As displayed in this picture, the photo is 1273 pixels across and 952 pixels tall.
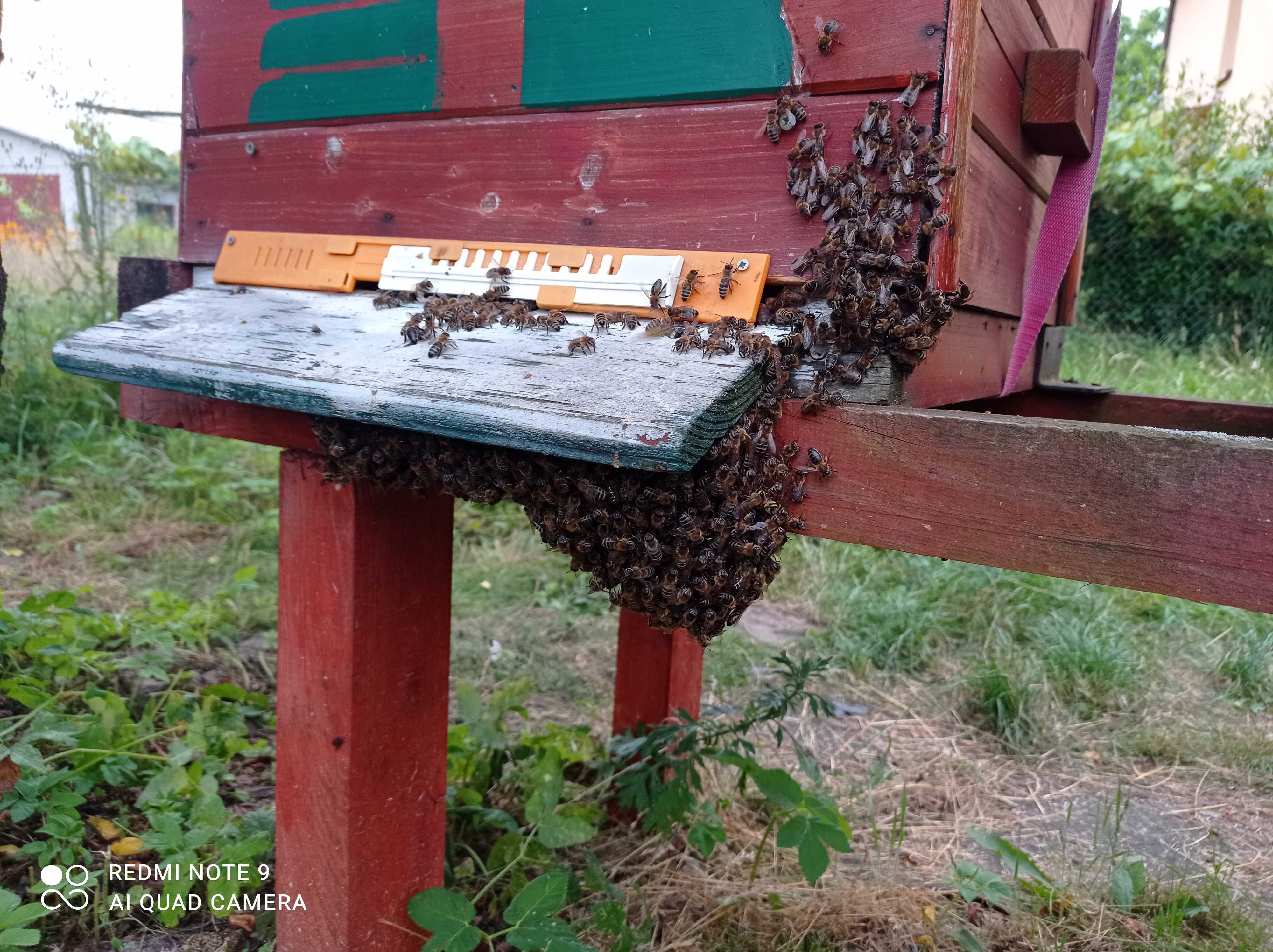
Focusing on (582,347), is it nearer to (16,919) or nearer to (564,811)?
(16,919)

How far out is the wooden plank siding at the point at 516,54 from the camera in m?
1.32

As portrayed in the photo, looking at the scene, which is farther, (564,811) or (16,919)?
(564,811)

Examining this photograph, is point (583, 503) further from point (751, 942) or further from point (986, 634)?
point (986, 634)

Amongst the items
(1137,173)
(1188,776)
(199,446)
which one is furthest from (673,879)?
(1137,173)

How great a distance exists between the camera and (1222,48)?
12133 mm

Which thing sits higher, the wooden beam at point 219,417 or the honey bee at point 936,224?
the honey bee at point 936,224

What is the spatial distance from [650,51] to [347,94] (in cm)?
76

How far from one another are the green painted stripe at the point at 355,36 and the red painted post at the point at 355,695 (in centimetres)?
86

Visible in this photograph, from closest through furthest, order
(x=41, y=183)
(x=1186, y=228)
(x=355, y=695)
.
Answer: (x=355, y=695), (x=41, y=183), (x=1186, y=228)

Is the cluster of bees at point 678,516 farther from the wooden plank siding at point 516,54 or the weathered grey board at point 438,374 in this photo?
the wooden plank siding at point 516,54

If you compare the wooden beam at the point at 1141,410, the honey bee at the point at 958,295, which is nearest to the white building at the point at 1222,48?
the wooden beam at the point at 1141,410

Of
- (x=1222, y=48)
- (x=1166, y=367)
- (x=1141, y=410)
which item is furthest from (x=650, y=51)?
(x=1222, y=48)

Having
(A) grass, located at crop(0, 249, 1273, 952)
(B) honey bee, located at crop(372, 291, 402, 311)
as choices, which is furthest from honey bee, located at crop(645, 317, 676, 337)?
(A) grass, located at crop(0, 249, 1273, 952)

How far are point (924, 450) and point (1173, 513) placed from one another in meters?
0.30
